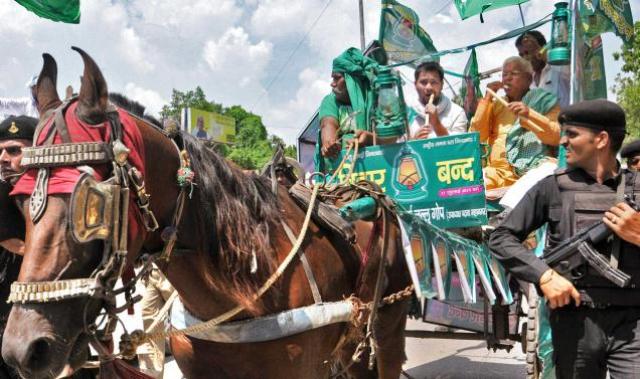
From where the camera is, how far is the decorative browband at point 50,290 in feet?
5.94

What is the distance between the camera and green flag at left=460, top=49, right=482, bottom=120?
5629 mm

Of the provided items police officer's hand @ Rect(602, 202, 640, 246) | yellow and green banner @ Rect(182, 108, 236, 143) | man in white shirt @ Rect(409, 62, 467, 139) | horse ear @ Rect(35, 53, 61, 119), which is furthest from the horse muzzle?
yellow and green banner @ Rect(182, 108, 236, 143)

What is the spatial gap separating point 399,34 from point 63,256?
3.86m

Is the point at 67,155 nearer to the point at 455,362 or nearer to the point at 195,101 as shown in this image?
the point at 455,362

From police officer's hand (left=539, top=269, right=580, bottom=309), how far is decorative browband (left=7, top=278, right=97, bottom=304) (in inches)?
72.3

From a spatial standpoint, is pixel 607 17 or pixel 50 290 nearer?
pixel 50 290

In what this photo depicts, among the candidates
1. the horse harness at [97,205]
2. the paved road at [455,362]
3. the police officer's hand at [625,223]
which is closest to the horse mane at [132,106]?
the horse harness at [97,205]

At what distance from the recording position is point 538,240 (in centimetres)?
394

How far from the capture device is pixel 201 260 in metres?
2.48

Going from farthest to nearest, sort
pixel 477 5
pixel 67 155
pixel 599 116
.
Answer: pixel 477 5, pixel 599 116, pixel 67 155

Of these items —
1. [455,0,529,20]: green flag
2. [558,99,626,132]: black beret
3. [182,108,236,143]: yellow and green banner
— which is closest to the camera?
[558,99,626,132]: black beret

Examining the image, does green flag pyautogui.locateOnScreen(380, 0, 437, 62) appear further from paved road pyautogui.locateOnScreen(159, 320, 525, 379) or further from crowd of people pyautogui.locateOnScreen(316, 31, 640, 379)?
paved road pyautogui.locateOnScreen(159, 320, 525, 379)

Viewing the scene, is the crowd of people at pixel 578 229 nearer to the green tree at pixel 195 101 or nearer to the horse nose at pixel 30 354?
the horse nose at pixel 30 354

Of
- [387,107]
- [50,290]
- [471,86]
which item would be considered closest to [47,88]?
[50,290]
